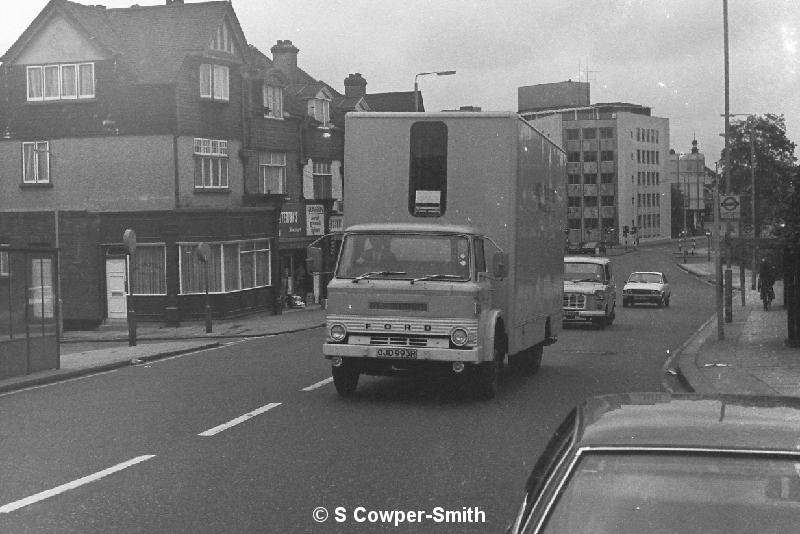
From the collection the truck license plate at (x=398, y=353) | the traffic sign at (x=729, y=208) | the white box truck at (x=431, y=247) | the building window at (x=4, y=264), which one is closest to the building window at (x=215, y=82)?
the traffic sign at (x=729, y=208)

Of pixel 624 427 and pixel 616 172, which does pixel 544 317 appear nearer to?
pixel 624 427

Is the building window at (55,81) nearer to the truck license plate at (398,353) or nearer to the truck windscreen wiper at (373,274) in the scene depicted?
the truck windscreen wiper at (373,274)

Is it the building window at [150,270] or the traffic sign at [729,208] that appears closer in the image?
the traffic sign at [729,208]

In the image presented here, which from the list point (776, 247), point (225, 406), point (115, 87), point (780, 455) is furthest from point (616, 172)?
point (780, 455)

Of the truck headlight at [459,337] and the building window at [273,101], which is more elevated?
the building window at [273,101]

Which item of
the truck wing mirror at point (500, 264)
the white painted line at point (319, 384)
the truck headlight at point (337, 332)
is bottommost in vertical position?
the white painted line at point (319, 384)

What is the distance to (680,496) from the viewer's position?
384 cm

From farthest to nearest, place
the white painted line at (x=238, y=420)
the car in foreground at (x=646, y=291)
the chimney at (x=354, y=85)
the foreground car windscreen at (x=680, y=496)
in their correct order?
the chimney at (x=354, y=85) < the car in foreground at (x=646, y=291) < the white painted line at (x=238, y=420) < the foreground car windscreen at (x=680, y=496)

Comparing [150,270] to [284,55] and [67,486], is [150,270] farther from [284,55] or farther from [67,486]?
[67,486]

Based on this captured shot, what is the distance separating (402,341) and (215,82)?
1242 inches

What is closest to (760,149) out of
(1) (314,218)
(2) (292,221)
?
(1) (314,218)

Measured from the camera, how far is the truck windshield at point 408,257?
14.2 m

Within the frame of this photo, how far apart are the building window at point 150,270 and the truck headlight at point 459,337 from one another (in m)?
28.6

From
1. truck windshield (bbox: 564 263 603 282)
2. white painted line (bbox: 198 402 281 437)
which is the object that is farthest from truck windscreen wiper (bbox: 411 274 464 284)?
truck windshield (bbox: 564 263 603 282)
